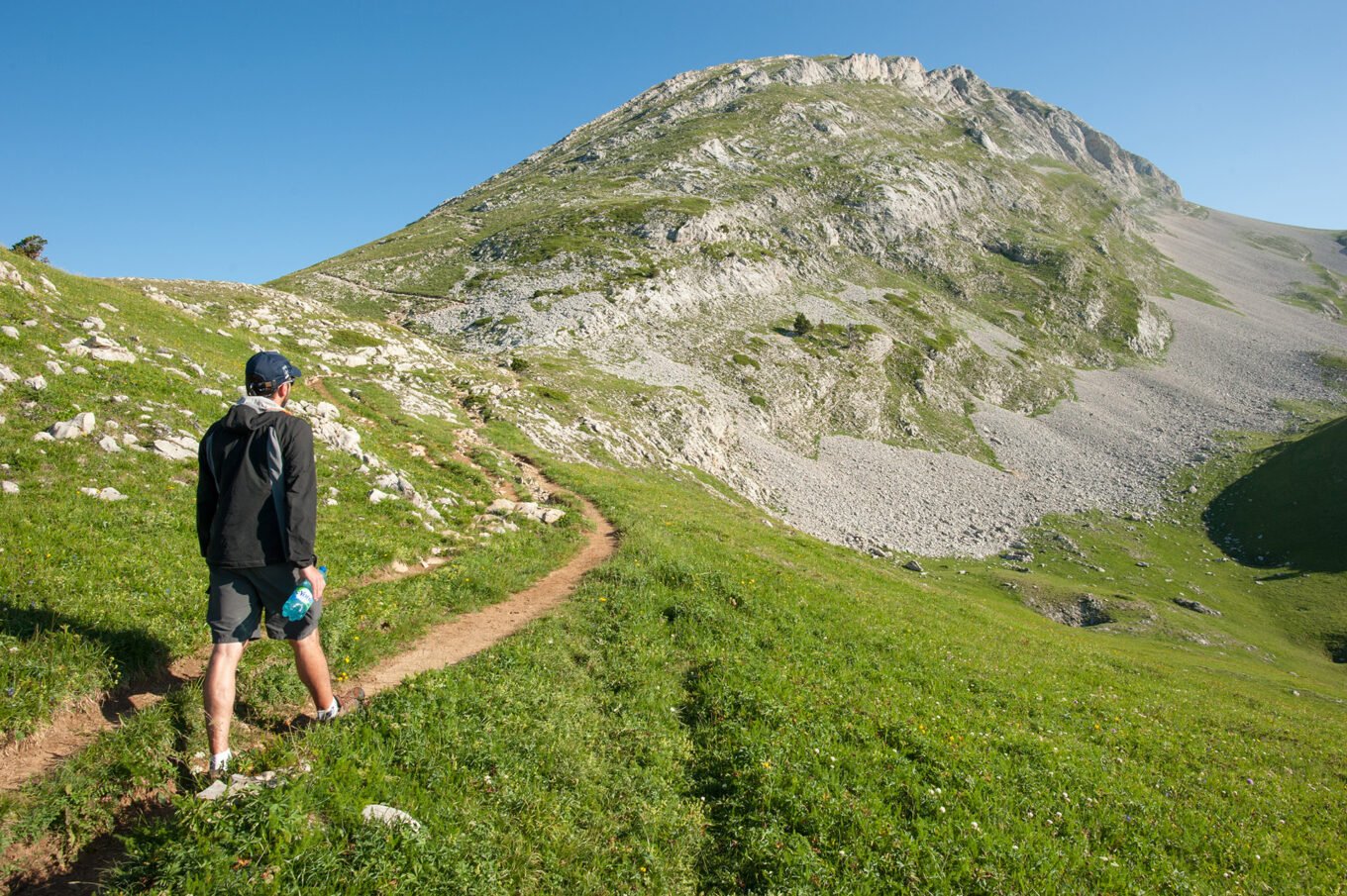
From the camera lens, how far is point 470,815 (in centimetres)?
700

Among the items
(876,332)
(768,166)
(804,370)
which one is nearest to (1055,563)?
(804,370)

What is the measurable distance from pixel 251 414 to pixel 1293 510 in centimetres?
10379

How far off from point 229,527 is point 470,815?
15.3 ft

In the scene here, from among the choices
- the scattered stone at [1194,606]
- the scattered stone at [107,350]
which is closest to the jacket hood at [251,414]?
the scattered stone at [107,350]

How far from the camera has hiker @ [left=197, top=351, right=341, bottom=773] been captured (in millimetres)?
7367

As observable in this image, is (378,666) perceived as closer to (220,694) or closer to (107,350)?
(220,694)

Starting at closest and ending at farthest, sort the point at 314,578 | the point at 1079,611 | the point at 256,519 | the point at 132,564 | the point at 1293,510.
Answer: the point at 256,519 → the point at 314,578 → the point at 132,564 → the point at 1079,611 → the point at 1293,510

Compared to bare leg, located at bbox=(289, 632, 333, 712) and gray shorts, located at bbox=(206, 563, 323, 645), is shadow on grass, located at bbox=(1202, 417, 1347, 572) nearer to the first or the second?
bare leg, located at bbox=(289, 632, 333, 712)

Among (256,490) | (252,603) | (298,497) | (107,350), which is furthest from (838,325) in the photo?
(252,603)

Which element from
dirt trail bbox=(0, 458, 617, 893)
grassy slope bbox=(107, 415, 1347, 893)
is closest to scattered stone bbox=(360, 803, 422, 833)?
grassy slope bbox=(107, 415, 1347, 893)

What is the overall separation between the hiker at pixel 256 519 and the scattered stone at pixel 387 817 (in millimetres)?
2368

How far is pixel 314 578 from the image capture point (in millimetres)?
7781

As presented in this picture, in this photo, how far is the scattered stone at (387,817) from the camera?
6273 mm

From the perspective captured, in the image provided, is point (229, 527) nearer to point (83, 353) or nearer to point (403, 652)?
point (403, 652)
